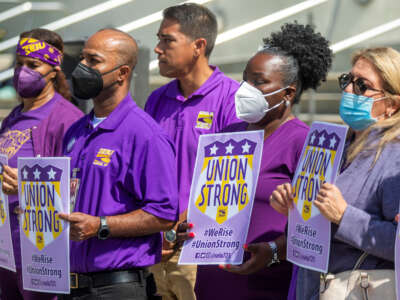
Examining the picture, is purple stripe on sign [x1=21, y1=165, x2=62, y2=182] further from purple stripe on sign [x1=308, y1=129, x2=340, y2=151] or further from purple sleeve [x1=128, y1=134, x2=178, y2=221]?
purple stripe on sign [x1=308, y1=129, x2=340, y2=151]

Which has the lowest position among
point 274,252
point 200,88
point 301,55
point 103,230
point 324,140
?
point 274,252

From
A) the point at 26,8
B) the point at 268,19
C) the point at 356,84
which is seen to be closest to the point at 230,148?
the point at 356,84

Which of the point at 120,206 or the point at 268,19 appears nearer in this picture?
the point at 120,206

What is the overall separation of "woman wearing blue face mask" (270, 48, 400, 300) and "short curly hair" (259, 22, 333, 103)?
0.65 metres

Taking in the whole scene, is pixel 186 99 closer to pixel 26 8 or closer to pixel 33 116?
pixel 33 116

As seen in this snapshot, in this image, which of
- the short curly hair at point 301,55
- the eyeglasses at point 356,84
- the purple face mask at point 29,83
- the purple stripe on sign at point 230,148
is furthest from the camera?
the purple face mask at point 29,83

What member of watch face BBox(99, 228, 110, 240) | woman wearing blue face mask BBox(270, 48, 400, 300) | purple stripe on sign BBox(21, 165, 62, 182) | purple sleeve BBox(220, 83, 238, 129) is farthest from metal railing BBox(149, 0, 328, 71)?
watch face BBox(99, 228, 110, 240)

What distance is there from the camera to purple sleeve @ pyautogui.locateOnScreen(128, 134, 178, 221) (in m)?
Answer: 3.97

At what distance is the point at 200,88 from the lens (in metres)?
5.05

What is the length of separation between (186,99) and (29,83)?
1.06 meters

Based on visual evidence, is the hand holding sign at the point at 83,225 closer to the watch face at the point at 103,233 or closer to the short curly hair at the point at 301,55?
the watch face at the point at 103,233

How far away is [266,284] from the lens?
408 centimetres

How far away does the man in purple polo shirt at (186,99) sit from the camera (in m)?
4.81

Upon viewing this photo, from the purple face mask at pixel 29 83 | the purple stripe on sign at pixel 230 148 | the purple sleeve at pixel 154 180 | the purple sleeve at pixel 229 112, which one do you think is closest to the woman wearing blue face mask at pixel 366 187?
the purple stripe on sign at pixel 230 148
